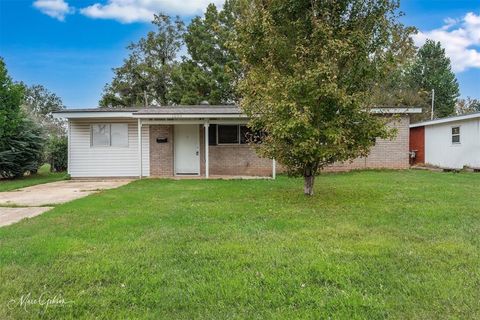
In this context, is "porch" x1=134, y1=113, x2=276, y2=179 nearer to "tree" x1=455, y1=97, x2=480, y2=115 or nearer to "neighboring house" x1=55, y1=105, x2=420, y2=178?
"neighboring house" x1=55, y1=105, x2=420, y2=178

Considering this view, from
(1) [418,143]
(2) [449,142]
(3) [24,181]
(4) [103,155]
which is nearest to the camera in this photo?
(3) [24,181]

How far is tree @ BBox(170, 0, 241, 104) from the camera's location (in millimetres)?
27609

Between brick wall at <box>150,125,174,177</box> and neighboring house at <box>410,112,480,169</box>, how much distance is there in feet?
41.7

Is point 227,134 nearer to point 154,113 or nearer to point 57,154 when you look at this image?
point 154,113

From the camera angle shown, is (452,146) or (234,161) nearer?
(234,161)

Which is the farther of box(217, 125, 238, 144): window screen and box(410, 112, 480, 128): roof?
box(410, 112, 480, 128): roof

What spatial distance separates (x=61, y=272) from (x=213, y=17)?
29478mm

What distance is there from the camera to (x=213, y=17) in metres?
30.1

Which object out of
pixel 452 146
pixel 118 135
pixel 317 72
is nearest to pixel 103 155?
pixel 118 135

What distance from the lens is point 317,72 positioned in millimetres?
6914

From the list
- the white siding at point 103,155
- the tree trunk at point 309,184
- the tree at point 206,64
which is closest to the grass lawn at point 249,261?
the tree trunk at point 309,184

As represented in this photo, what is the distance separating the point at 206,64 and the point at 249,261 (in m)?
27.3

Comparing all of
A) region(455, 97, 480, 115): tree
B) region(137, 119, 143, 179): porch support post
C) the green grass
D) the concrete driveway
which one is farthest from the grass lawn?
region(455, 97, 480, 115): tree

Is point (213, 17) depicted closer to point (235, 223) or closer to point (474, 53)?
point (474, 53)
